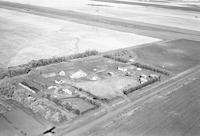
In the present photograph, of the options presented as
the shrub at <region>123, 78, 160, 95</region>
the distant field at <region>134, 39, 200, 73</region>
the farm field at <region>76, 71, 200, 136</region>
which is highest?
the distant field at <region>134, 39, 200, 73</region>

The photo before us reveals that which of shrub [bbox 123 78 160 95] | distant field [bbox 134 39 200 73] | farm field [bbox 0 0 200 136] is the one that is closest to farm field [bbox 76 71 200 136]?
farm field [bbox 0 0 200 136]

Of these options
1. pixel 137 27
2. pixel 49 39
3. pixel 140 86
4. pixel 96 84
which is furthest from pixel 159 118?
pixel 137 27

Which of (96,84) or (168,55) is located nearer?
(96,84)

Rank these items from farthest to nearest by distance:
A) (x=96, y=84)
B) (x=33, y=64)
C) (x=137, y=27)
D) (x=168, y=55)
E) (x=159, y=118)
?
(x=137, y=27) → (x=168, y=55) → (x=33, y=64) → (x=96, y=84) → (x=159, y=118)

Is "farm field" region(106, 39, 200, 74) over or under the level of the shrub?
over

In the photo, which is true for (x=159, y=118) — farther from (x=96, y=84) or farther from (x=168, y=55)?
(x=168, y=55)

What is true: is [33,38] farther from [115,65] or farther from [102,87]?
[102,87]

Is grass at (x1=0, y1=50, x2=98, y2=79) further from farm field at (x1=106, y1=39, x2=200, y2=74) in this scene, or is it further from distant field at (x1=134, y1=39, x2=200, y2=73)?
distant field at (x1=134, y1=39, x2=200, y2=73)

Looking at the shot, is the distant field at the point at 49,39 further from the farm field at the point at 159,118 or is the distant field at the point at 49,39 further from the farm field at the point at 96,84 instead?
the farm field at the point at 159,118

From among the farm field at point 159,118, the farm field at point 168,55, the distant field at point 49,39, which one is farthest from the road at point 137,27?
the farm field at point 159,118

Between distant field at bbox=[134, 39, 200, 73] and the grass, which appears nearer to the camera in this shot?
the grass

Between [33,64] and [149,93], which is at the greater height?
[33,64]
